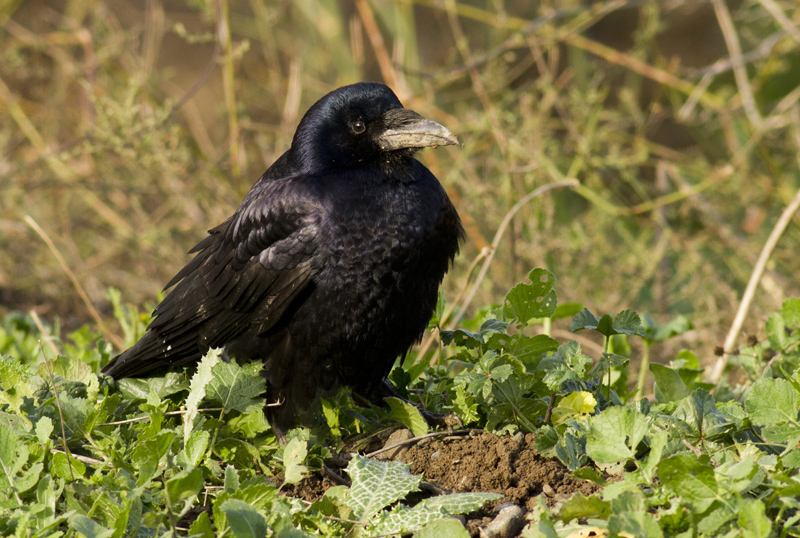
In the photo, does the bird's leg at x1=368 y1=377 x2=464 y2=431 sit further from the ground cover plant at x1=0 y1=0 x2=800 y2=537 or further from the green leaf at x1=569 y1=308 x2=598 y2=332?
the green leaf at x1=569 y1=308 x2=598 y2=332

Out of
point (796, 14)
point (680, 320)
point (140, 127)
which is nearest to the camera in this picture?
point (680, 320)

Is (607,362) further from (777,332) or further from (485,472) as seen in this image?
(777,332)

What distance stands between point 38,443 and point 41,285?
385cm

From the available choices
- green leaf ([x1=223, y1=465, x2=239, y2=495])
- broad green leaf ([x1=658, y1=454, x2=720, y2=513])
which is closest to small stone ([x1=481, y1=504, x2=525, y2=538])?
broad green leaf ([x1=658, y1=454, x2=720, y2=513])

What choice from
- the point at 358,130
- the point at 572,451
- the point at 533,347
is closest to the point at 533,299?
the point at 533,347

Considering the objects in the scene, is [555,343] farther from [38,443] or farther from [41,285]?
[41,285]

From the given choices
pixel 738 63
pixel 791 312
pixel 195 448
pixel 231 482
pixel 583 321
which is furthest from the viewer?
pixel 738 63

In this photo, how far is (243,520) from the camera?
1.85m

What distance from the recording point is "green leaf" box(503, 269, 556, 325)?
252cm

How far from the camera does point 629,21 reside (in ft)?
31.5

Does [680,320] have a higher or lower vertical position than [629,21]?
lower

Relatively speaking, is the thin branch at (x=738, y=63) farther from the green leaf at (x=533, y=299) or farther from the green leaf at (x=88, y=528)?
the green leaf at (x=88, y=528)

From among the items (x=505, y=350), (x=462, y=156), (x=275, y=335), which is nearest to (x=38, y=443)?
(x=275, y=335)

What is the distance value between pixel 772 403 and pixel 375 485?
3.37ft
